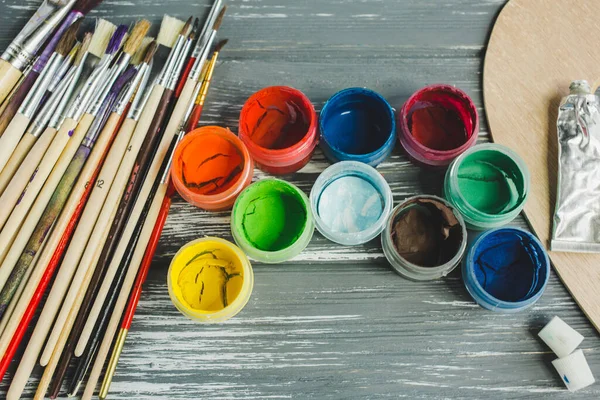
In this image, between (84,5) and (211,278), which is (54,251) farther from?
(84,5)

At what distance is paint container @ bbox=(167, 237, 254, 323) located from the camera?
1.02 m

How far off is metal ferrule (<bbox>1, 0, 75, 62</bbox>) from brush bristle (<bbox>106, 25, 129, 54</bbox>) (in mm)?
122

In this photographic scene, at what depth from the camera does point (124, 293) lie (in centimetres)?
102

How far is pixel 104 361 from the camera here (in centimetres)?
101

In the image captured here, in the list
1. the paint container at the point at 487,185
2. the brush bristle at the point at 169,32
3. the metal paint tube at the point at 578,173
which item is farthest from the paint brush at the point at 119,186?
the metal paint tube at the point at 578,173

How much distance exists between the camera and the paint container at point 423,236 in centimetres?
103

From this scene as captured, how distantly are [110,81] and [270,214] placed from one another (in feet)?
1.40

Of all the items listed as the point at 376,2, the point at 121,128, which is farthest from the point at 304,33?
the point at 121,128

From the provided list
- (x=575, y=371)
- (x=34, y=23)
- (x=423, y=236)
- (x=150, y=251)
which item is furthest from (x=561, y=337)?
(x=34, y=23)

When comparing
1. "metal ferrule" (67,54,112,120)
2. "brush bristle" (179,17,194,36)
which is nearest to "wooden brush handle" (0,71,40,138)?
"metal ferrule" (67,54,112,120)

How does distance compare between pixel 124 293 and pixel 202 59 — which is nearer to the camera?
pixel 124 293

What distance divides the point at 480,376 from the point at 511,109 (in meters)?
0.55

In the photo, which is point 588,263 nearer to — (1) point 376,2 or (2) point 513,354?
(2) point 513,354

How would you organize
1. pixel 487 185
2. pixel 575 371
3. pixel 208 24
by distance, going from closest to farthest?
pixel 575 371
pixel 487 185
pixel 208 24
